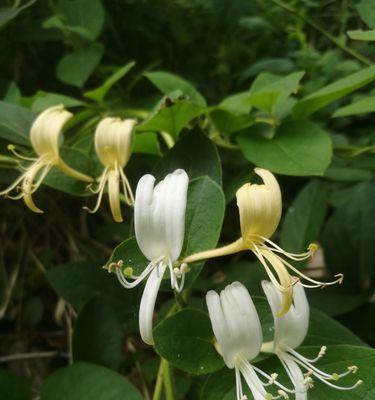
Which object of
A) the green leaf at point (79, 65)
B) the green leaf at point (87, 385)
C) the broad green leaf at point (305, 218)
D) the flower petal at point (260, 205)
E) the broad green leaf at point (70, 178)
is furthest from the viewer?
the green leaf at point (79, 65)

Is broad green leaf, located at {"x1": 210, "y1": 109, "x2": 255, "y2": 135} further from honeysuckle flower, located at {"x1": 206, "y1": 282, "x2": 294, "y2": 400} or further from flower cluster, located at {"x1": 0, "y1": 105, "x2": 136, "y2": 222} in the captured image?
honeysuckle flower, located at {"x1": 206, "y1": 282, "x2": 294, "y2": 400}

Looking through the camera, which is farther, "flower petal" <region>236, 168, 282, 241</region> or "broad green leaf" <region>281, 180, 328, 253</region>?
"broad green leaf" <region>281, 180, 328, 253</region>

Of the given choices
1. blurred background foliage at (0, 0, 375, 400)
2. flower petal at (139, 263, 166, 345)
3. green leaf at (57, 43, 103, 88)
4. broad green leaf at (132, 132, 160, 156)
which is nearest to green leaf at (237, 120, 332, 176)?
blurred background foliage at (0, 0, 375, 400)

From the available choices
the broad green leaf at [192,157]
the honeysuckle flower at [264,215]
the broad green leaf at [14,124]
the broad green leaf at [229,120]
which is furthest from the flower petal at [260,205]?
the broad green leaf at [14,124]

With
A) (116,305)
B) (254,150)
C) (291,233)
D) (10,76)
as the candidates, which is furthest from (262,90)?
(10,76)

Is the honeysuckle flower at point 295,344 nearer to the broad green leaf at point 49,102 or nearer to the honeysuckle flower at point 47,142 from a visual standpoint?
the honeysuckle flower at point 47,142
